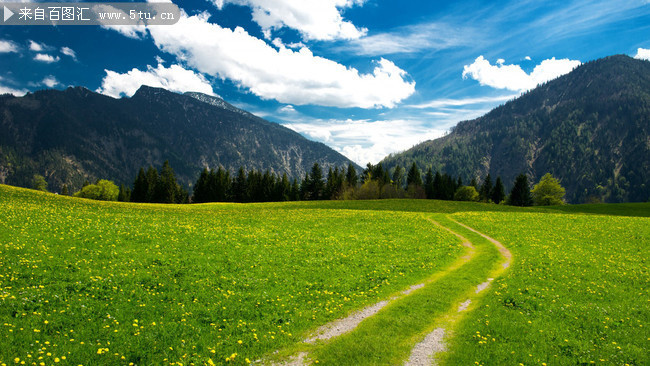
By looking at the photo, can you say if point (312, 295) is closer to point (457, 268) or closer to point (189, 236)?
point (457, 268)

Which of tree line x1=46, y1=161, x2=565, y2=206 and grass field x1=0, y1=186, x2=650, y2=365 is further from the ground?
tree line x1=46, y1=161, x2=565, y2=206

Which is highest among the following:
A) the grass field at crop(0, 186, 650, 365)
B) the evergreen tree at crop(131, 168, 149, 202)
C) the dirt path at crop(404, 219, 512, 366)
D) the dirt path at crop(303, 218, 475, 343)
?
the evergreen tree at crop(131, 168, 149, 202)

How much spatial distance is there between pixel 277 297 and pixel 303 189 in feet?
366

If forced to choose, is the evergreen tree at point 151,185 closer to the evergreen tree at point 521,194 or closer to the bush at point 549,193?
the evergreen tree at point 521,194

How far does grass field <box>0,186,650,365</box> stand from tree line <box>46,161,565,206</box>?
85.9 m

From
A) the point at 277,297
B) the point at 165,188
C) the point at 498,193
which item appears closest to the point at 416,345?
the point at 277,297

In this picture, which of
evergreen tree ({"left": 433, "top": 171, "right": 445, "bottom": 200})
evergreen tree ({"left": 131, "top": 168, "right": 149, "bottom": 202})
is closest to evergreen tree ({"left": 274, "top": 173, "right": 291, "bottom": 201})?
evergreen tree ({"left": 131, "top": 168, "right": 149, "bottom": 202})

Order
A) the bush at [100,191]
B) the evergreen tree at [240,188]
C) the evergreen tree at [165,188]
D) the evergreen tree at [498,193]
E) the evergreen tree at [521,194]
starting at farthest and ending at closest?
the evergreen tree at [498,193], the bush at [100,191], the evergreen tree at [521,194], the evergreen tree at [240,188], the evergreen tree at [165,188]

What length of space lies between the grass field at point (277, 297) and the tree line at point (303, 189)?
85915 mm

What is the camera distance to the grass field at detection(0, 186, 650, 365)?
1119cm

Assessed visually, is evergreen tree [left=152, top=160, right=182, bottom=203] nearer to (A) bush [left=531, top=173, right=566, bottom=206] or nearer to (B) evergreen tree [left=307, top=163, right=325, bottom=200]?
(B) evergreen tree [left=307, top=163, right=325, bottom=200]

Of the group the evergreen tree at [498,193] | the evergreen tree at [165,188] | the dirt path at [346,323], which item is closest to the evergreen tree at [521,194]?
the evergreen tree at [498,193]

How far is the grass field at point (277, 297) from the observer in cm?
1119

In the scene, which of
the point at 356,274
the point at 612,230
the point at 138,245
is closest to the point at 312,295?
the point at 356,274
